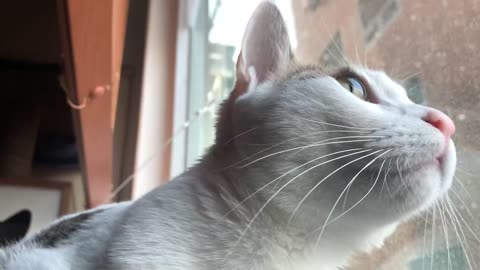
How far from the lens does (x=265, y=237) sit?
49 centimetres

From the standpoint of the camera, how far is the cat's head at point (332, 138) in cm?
44

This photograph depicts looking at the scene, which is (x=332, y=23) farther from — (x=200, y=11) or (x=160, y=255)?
(x=200, y=11)

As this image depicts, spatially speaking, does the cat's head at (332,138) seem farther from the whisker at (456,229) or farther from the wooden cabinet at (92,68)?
the wooden cabinet at (92,68)

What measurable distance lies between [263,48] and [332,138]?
0.55 ft

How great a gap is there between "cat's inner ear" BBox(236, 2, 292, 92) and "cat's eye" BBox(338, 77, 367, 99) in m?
0.08

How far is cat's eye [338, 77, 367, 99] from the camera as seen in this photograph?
Result: 0.53 metres

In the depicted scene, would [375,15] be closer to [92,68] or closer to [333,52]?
[333,52]

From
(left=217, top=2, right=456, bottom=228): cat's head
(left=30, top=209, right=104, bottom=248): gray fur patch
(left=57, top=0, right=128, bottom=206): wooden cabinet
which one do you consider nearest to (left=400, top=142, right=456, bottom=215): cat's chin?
(left=217, top=2, right=456, bottom=228): cat's head

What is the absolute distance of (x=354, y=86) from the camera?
0.54m

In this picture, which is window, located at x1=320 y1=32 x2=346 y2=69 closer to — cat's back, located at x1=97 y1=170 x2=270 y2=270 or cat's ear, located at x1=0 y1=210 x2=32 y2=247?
cat's back, located at x1=97 y1=170 x2=270 y2=270

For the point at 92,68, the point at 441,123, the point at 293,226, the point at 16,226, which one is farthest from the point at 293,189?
the point at 16,226

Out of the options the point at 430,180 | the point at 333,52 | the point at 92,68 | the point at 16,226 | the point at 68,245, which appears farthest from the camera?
the point at 16,226

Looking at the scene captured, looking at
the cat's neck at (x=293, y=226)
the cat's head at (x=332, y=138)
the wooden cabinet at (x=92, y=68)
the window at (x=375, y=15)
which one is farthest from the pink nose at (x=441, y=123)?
the wooden cabinet at (x=92, y=68)

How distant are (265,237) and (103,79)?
Answer: 521 millimetres
